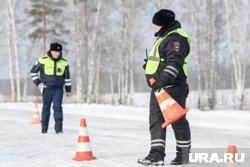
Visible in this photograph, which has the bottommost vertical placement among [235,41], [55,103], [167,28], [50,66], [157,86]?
[55,103]

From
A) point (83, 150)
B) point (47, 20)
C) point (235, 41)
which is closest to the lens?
point (83, 150)

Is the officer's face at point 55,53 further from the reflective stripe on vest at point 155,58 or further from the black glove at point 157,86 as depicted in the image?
the black glove at point 157,86

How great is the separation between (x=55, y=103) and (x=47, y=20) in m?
33.0

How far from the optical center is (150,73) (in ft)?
18.8

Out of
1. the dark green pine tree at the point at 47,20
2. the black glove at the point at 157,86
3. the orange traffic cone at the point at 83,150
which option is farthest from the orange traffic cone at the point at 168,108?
the dark green pine tree at the point at 47,20

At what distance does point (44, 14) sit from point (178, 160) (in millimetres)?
37136

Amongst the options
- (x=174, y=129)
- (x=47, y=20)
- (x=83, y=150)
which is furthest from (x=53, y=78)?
(x=47, y=20)

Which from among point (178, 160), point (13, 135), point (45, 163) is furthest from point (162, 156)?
point (13, 135)

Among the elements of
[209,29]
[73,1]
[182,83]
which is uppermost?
[73,1]

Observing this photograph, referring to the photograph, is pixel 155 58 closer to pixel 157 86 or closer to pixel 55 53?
pixel 157 86

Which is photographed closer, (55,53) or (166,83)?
(166,83)

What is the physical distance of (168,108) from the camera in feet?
18.2

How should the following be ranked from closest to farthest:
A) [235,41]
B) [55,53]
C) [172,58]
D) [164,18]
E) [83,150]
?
[172,58] → [164,18] → [83,150] → [55,53] → [235,41]

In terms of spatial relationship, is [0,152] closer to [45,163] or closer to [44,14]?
[45,163]
